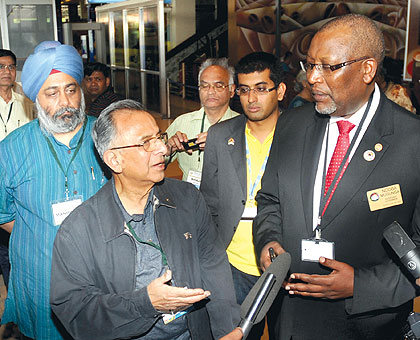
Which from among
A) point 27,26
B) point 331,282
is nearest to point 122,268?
point 331,282

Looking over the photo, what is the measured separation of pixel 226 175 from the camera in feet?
8.95

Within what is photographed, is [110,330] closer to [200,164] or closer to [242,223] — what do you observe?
[242,223]

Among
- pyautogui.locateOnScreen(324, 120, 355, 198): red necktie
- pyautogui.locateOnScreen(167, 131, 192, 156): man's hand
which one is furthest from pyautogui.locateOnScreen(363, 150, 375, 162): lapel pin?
pyautogui.locateOnScreen(167, 131, 192, 156): man's hand

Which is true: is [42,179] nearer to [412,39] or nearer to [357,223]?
[357,223]

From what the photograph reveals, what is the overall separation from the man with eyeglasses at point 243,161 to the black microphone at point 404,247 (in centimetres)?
116

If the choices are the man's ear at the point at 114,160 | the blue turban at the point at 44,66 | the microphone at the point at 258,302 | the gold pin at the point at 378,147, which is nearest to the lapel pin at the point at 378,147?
the gold pin at the point at 378,147

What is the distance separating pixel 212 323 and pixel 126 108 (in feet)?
3.37

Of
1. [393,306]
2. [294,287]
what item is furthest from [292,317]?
[393,306]

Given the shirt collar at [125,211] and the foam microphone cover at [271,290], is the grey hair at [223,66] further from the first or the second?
the foam microphone cover at [271,290]

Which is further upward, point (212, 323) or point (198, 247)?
point (198, 247)

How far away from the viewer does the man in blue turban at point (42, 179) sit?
239cm

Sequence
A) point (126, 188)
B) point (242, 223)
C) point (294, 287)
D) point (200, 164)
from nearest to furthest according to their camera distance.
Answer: point (294, 287)
point (126, 188)
point (242, 223)
point (200, 164)

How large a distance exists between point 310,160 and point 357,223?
35 centimetres

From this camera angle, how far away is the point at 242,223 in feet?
8.76
